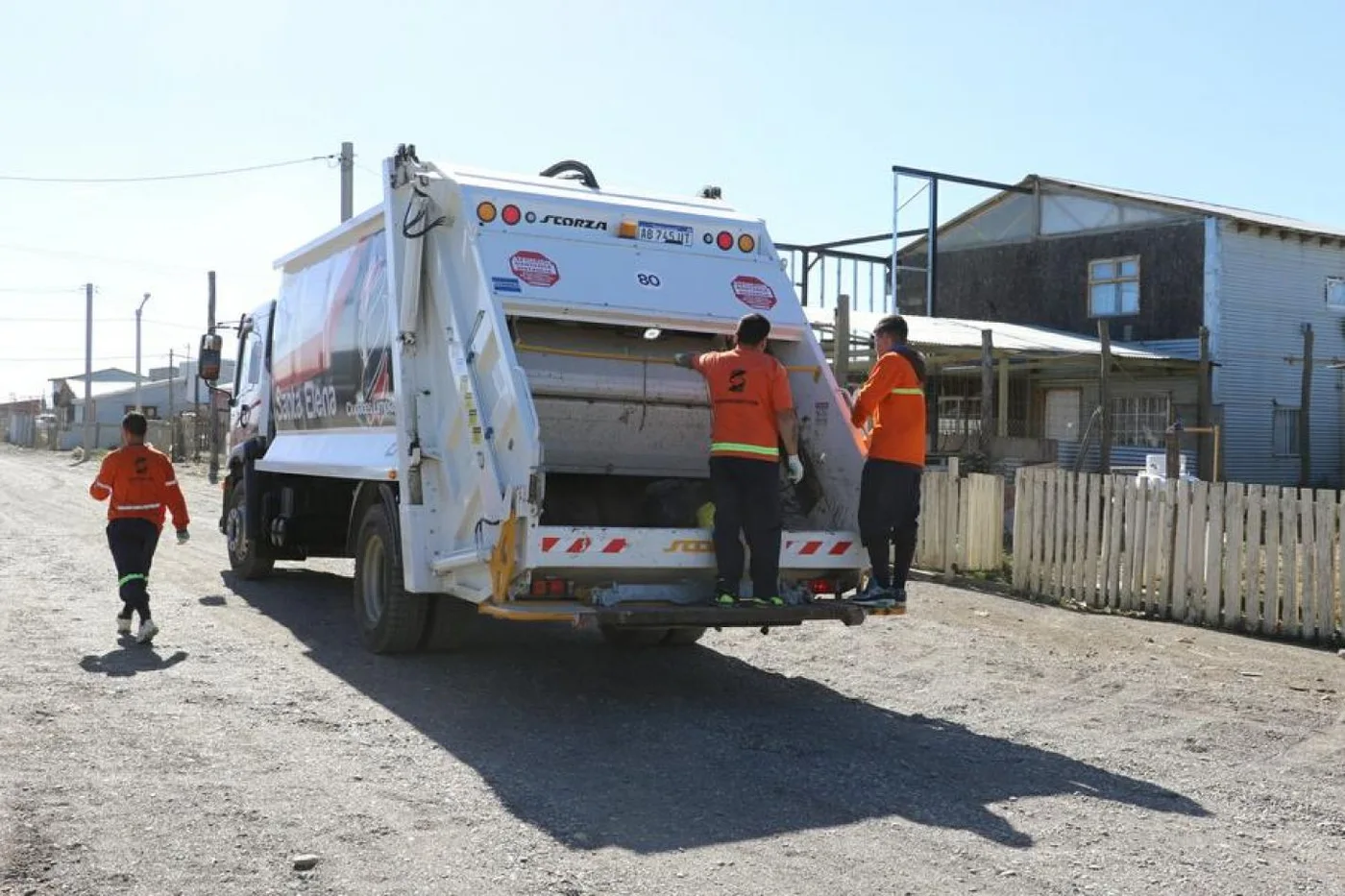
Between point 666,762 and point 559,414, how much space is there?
2.48 meters

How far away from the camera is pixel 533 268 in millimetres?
7270

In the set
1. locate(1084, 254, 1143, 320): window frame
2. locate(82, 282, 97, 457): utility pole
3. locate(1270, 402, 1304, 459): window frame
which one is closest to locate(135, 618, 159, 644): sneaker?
locate(1084, 254, 1143, 320): window frame

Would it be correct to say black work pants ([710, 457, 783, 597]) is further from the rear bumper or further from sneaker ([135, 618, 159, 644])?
sneaker ([135, 618, 159, 644])

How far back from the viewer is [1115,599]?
10.9 m

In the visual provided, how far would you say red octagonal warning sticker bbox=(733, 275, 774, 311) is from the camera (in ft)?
25.6

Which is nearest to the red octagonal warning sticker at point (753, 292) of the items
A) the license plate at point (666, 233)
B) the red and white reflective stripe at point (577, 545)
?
the license plate at point (666, 233)

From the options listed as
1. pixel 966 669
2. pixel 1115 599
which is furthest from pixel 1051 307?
pixel 966 669

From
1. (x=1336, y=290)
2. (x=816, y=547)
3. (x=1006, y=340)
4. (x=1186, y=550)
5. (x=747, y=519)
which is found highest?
(x=1336, y=290)

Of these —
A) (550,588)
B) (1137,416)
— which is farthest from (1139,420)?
(550,588)

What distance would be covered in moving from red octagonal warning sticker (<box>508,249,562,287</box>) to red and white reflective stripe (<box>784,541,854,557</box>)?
190 cm

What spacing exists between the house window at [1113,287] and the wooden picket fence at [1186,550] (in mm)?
17167

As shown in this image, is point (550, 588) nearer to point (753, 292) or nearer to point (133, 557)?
point (753, 292)

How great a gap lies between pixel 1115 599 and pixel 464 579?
240 inches

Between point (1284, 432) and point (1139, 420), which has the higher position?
point (1139, 420)
